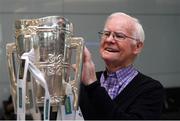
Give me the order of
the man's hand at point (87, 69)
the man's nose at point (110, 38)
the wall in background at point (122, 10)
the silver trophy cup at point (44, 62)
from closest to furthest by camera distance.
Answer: the silver trophy cup at point (44, 62)
the man's hand at point (87, 69)
the man's nose at point (110, 38)
the wall in background at point (122, 10)

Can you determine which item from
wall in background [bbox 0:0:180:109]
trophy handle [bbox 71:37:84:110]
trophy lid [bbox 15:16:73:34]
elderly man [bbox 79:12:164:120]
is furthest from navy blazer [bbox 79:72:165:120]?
wall in background [bbox 0:0:180:109]

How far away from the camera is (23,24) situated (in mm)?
1029

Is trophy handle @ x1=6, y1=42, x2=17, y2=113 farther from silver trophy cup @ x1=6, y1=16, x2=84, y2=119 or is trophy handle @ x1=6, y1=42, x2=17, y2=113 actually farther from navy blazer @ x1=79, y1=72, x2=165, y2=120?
navy blazer @ x1=79, y1=72, x2=165, y2=120

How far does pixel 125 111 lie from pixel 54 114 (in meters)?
0.33

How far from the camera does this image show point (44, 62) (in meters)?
1.03

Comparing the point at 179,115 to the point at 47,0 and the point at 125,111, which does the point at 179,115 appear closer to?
the point at 47,0

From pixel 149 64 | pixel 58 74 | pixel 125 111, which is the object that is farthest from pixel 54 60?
pixel 149 64

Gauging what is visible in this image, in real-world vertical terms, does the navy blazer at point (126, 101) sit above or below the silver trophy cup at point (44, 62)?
below

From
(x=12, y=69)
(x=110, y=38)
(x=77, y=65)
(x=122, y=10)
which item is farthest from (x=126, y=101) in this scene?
(x=122, y=10)

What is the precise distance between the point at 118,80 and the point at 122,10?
60.3 inches

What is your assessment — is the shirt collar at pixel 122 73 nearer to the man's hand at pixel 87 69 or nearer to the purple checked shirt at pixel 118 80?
the purple checked shirt at pixel 118 80

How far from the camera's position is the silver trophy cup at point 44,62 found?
3.25 feet

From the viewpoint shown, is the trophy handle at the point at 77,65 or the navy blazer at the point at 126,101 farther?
the navy blazer at the point at 126,101

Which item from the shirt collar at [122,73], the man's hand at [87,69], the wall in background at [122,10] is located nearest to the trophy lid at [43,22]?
the man's hand at [87,69]
